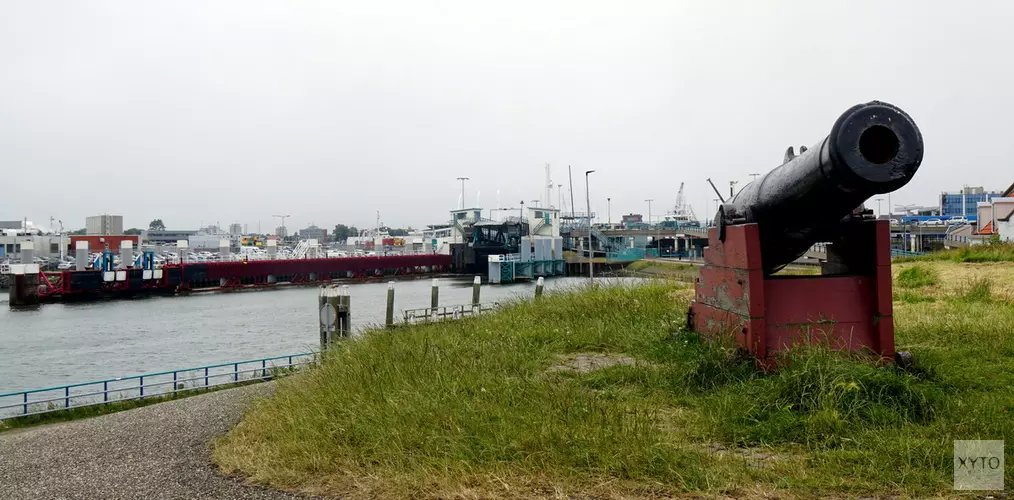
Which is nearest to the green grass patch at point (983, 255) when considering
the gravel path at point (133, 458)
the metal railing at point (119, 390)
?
the metal railing at point (119, 390)

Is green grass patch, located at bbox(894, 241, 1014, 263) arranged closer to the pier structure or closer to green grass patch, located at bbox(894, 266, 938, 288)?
green grass patch, located at bbox(894, 266, 938, 288)

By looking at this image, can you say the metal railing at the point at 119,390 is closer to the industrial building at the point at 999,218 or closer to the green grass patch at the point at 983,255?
the green grass patch at the point at 983,255

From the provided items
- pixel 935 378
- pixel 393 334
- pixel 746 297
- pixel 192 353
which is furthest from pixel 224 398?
pixel 192 353

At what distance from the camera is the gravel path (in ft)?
16.6

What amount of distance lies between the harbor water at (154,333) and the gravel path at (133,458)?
4213 millimetres

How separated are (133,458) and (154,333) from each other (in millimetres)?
24861

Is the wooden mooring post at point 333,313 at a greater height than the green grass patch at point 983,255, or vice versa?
the green grass patch at point 983,255

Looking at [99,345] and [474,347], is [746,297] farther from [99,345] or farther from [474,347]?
[99,345]

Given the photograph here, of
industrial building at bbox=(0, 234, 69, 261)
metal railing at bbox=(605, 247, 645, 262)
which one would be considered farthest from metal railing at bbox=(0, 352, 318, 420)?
Result: industrial building at bbox=(0, 234, 69, 261)

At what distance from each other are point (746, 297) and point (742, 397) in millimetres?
943

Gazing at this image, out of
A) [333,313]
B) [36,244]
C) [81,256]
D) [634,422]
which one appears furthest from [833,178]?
[36,244]

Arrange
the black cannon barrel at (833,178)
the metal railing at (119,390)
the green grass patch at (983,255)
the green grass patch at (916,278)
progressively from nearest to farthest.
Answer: the black cannon barrel at (833,178)
the metal railing at (119,390)
the green grass patch at (916,278)
the green grass patch at (983,255)

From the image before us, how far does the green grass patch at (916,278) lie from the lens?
1292 cm

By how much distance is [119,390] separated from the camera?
13.0 meters
